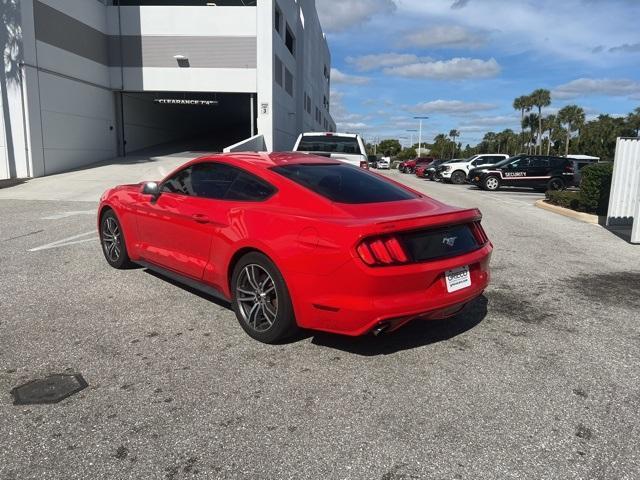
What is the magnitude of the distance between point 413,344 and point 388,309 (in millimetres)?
810

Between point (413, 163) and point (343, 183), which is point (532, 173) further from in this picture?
point (413, 163)

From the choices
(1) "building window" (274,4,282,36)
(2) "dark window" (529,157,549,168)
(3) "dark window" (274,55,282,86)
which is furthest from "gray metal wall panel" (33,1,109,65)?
(2) "dark window" (529,157,549,168)

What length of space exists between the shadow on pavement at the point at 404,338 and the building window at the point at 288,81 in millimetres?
32801

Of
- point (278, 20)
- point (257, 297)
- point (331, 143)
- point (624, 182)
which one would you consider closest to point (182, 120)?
point (278, 20)

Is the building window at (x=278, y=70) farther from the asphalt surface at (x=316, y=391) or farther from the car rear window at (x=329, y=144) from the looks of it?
the asphalt surface at (x=316, y=391)

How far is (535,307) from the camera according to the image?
5172 mm

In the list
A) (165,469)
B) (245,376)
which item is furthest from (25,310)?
(165,469)

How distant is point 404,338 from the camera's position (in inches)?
167

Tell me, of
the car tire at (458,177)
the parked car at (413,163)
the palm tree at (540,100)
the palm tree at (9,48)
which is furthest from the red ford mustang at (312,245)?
the palm tree at (540,100)

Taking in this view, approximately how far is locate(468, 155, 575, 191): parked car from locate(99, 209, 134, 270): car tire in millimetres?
Result: 19690

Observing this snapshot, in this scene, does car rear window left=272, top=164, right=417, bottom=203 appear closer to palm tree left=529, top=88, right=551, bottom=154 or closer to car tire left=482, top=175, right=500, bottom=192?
car tire left=482, top=175, right=500, bottom=192

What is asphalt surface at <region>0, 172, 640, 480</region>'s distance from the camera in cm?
262

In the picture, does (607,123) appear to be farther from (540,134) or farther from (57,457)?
(57,457)

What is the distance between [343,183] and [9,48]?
66.0 ft
